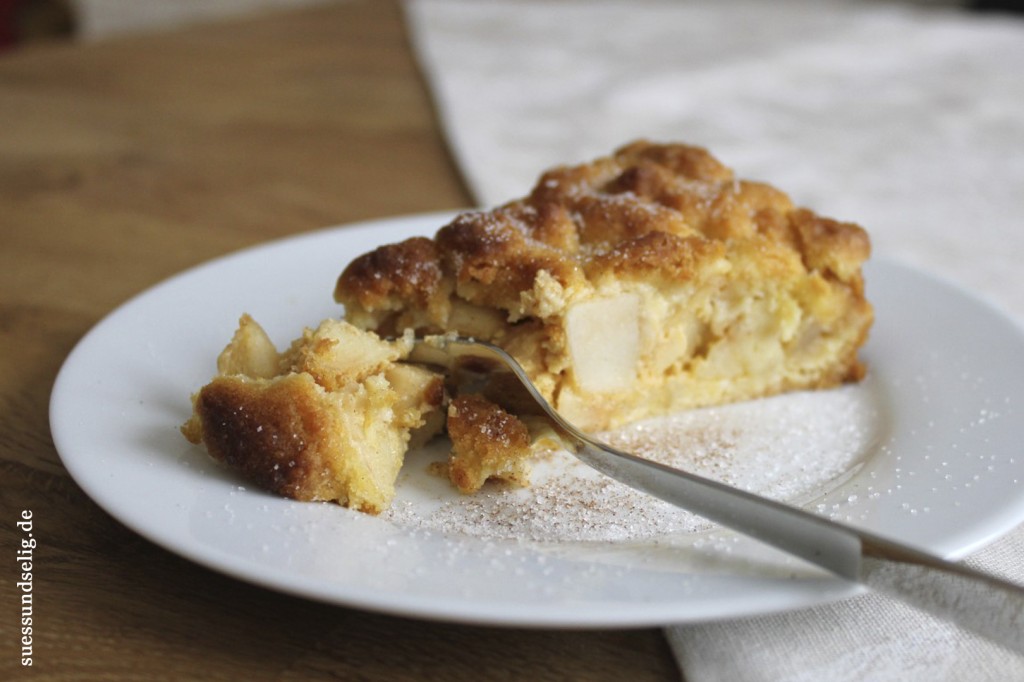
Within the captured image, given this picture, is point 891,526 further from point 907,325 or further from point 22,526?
point 22,526

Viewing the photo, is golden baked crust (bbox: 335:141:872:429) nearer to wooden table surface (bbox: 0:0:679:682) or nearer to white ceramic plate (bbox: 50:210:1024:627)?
white ceramic plate (bbox: 50:210:1024:627)

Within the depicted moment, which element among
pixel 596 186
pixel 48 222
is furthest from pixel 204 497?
pixel 48 222

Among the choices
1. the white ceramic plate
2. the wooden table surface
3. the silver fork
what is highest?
the silver fork

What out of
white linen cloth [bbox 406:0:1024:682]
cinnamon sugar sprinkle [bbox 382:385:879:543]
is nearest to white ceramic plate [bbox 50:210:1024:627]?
cinnamon sugar sprinkle [bbox 382:385:879:543]

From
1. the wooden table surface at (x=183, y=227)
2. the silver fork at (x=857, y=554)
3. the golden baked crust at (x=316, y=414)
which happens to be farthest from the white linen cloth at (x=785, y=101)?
the golden baked crust at (x=316, y=414)

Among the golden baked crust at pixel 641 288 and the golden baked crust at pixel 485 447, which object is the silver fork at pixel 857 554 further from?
the golden baked crust at pixel 641 288
